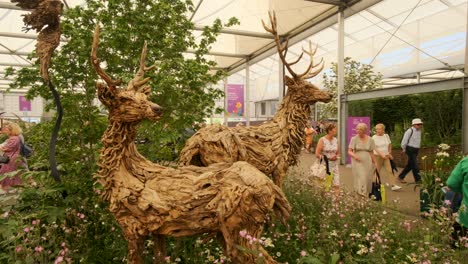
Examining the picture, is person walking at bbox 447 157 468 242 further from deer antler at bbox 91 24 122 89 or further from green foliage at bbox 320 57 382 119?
green foliage at bbox 320 57 382 119

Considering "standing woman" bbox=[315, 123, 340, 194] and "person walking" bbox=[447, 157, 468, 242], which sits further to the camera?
"standing woman" bbox=[315, 123, 340, 194]

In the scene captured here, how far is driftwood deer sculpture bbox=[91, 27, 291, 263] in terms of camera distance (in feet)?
4.76

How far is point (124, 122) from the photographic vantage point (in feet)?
5.22

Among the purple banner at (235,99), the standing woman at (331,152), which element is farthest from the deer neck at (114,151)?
the purple banner at (235,99)

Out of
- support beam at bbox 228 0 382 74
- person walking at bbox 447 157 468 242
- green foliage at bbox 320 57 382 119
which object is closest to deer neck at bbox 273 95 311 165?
person walking at bbox 447 157 468 242

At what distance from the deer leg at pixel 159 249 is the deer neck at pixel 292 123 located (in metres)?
1.55

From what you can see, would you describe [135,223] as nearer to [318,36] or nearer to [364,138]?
[364,138]

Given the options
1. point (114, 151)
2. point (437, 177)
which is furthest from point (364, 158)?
point (114, 151)

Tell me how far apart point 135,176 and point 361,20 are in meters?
9.62

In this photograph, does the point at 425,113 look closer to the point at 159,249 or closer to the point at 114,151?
the point at 159,249

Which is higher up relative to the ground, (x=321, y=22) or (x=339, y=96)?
(x=321, y=22)

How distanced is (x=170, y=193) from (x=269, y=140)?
5.04ft

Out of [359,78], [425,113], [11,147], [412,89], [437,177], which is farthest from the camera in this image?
[359,78]

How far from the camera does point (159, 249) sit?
1778 millimetres
